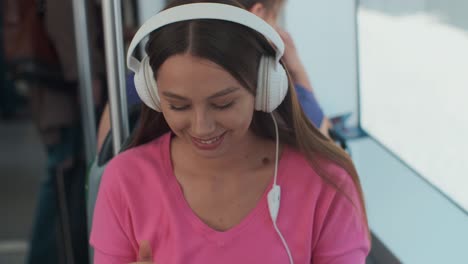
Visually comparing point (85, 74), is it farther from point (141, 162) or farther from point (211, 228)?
point (211, 228)

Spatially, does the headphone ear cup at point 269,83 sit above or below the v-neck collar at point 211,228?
above

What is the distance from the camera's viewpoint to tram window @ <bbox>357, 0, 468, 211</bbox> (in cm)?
135

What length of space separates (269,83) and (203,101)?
0.11 metres

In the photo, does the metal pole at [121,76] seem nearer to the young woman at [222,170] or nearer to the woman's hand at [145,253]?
the young woman at [222,170]

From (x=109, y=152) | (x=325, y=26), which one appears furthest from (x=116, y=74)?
(x=325, y=26)

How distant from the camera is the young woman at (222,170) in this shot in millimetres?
1038

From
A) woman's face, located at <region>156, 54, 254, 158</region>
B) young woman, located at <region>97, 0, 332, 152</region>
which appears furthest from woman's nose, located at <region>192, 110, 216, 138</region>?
young woman, located at <region>97, 0, 332, 152</region>

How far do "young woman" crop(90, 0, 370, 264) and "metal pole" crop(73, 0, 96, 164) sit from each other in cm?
84


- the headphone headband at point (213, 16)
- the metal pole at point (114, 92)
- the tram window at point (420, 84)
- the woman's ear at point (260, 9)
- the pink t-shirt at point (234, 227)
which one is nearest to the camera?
the headphone headband at point (213, 16)

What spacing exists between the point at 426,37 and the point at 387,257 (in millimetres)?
515

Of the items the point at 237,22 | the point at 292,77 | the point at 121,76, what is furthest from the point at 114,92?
the point at 237,22

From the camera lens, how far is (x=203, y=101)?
104 cm

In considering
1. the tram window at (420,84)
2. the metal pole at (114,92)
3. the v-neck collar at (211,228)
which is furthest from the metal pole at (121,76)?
the tram window at (420,84)

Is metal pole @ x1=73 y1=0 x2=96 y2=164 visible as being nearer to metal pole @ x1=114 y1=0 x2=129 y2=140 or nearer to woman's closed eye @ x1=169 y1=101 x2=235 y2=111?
metal pole @ x1=114 y1=0 x2=129 y2=140
